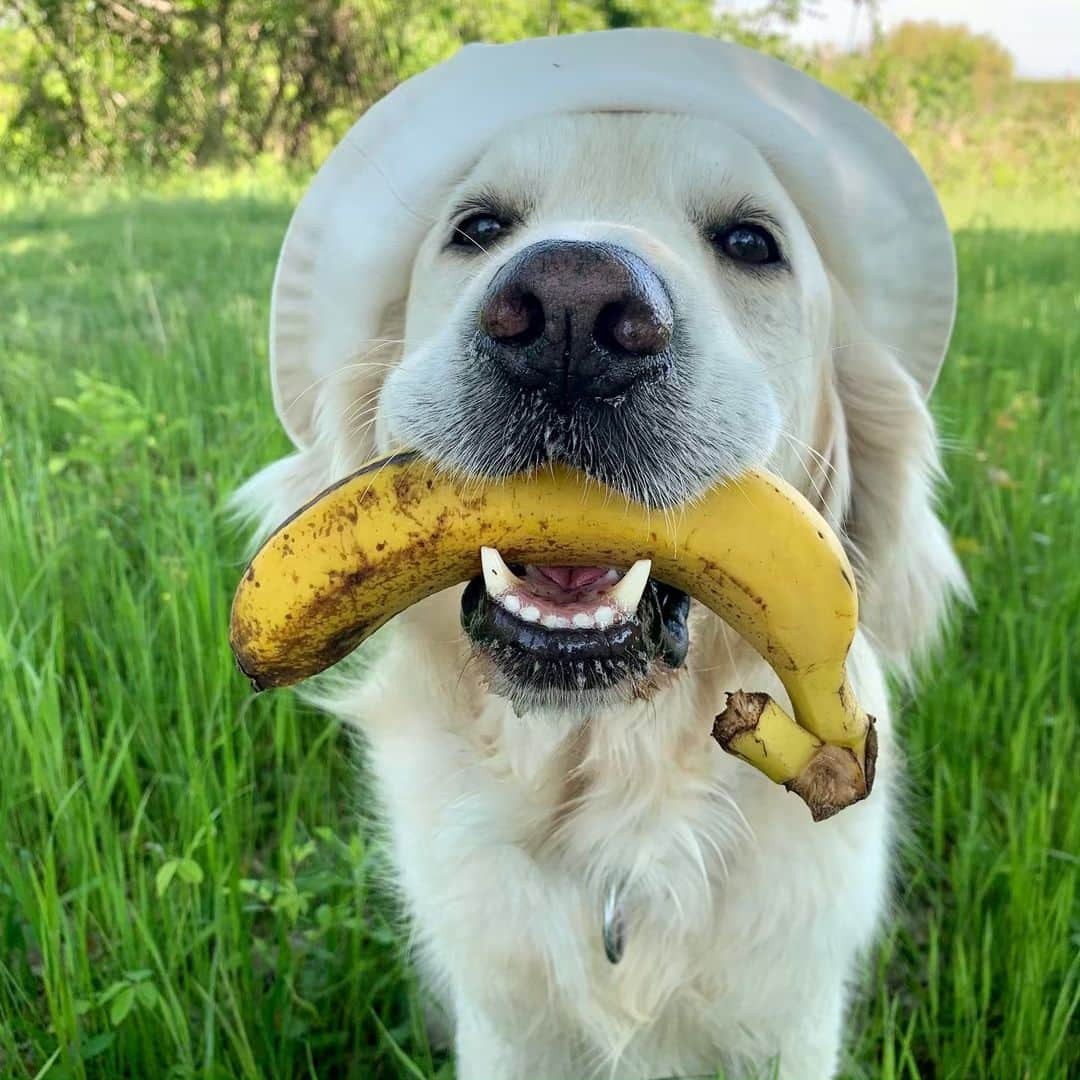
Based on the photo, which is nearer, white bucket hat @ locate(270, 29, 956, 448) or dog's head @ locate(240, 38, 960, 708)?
dog's head @ locate(240, 38, 960, 708)

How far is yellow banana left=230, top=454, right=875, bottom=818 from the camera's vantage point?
1270 mm

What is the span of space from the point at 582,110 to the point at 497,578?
3.07 ft

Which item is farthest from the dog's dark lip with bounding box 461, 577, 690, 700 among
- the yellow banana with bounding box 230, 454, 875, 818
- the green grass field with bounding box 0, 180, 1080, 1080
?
the green grass field with bounding box 0, 180, 1080, 1080

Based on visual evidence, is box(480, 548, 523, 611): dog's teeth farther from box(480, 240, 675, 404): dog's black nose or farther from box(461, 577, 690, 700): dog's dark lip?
box(480, 240, 675, 404): dog's black nose

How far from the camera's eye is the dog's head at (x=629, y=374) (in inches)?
48.9

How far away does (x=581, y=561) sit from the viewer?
1.33 meters

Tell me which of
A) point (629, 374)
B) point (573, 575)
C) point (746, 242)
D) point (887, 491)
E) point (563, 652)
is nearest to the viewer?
point (629, 374)

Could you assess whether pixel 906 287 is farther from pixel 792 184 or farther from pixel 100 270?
pixel 100 270

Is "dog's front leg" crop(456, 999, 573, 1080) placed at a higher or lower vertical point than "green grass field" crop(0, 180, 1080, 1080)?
lower

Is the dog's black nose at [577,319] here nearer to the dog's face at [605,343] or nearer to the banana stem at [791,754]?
the dog's face at [605,343]

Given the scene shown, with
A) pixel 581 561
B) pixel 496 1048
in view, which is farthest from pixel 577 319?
pixel 496 1048

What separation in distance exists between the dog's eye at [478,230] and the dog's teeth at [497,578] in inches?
27.8

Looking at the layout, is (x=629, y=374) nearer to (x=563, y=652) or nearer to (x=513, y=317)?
(x=513, y=317)

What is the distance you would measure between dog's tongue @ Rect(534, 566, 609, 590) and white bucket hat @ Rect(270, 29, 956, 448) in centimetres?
64
